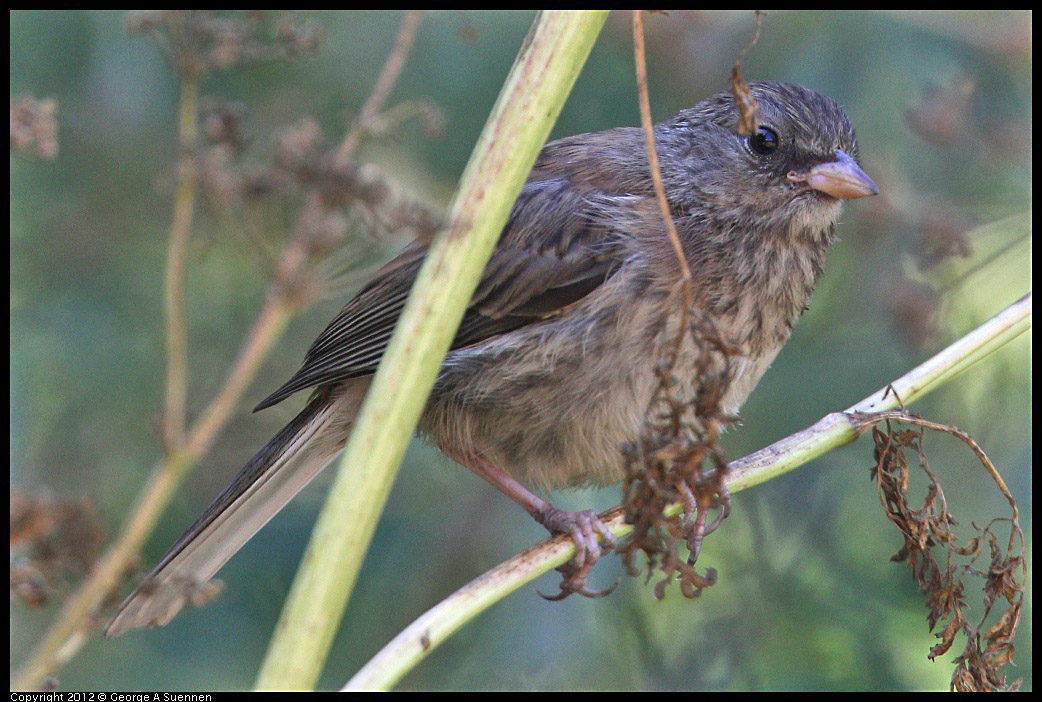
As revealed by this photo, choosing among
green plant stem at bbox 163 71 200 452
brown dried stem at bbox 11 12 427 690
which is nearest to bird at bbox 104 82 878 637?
green plant stem at bbox 163 71 200 452

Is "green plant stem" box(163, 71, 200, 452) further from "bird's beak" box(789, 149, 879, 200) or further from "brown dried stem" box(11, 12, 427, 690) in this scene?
"bird's beak" box(789, 149, 879, 200)

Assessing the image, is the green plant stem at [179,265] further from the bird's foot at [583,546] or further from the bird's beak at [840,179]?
the bird's beak at [840,179]

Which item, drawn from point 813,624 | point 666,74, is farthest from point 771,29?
point 813,624

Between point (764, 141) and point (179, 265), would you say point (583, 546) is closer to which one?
point (764, 141)

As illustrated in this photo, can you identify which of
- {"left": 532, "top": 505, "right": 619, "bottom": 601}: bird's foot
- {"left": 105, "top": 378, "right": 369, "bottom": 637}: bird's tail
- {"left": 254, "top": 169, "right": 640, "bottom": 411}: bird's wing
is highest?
{"left": 254, "top": 169, "right": 640, "bottom": 411}: bird's wing

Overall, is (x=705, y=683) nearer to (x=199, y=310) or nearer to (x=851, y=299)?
(x=851, y=299)

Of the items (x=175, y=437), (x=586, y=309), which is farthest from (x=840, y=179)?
(x=175, y=437)

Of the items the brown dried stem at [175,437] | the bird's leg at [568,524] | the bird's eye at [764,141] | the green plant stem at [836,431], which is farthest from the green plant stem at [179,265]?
the bird's eye at [764,141]
